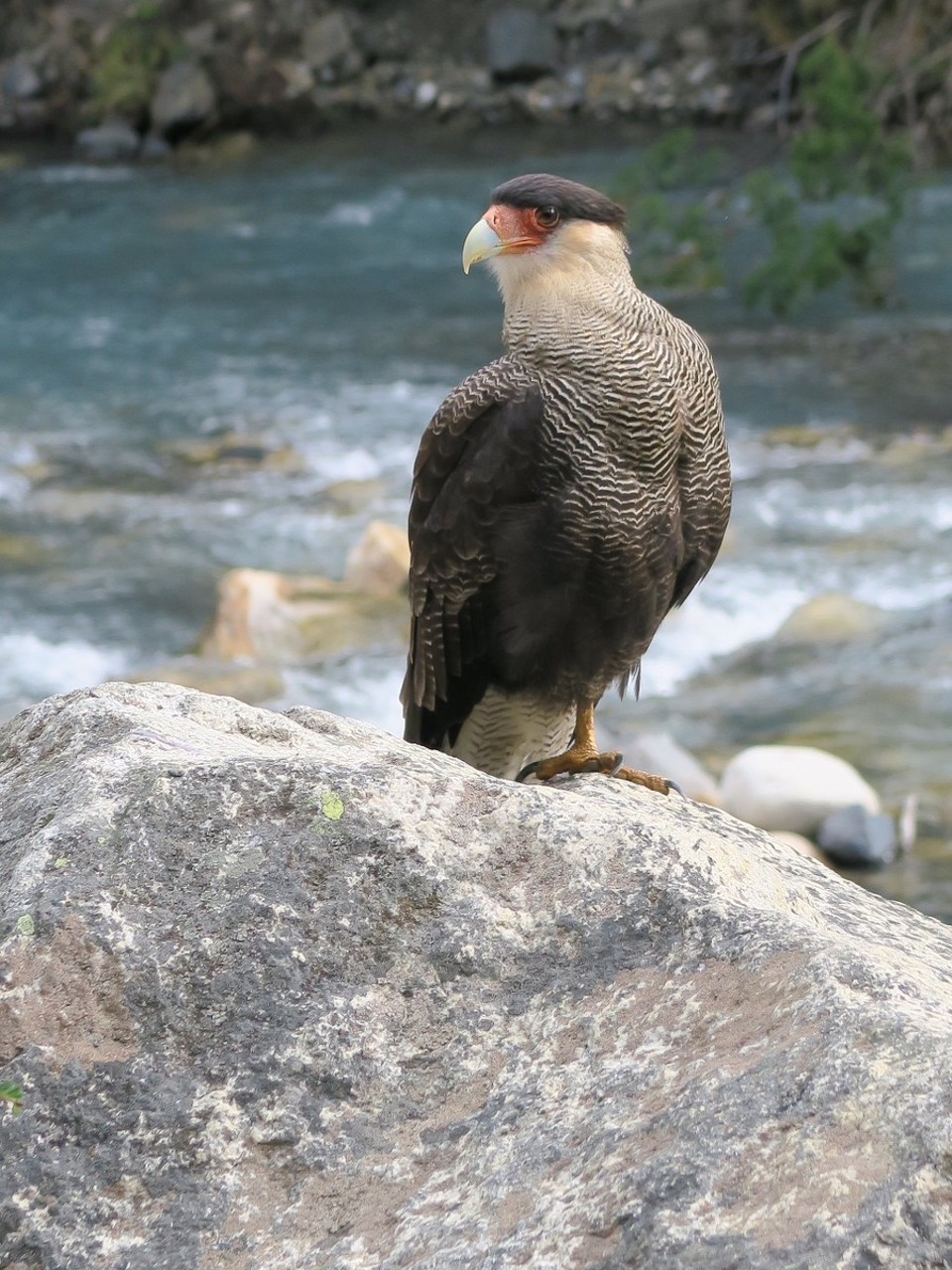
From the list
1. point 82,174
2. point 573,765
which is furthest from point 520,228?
point 82,174

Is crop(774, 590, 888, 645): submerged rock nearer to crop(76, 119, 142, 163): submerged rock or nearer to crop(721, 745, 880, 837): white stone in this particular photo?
crop(721, 745, 880, 837): white stone

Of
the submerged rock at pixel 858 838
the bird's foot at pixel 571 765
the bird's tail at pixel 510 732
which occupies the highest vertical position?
the bird's foot at pixel 571 765

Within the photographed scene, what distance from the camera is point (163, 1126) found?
6.89 feet

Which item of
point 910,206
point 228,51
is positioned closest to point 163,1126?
point 910,206

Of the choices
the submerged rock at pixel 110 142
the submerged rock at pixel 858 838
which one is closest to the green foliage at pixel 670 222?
the submerged rock at pixel 858 838

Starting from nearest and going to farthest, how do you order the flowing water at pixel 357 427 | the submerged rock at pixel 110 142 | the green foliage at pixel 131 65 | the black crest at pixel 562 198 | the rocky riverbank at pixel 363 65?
the black crest at pixel 562 198 → the flowing water at pixel 357 427 → the submerged rock at pixel 110 142 → the rocky riverbank at pixel 363 65 → the green foliage at pixel 131 65

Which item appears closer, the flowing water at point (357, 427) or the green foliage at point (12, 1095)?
the green foliage at point (12, 1095)

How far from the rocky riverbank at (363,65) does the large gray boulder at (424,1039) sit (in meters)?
17.6

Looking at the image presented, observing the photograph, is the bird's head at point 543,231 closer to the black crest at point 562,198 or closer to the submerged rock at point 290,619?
the black crest at point 562,198

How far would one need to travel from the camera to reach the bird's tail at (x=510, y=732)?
452cm

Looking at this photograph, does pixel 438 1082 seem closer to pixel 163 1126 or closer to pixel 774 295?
pixel 163 1126

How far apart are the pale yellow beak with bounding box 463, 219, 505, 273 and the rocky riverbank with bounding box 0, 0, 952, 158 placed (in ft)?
50.8

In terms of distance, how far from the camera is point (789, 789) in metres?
7.52

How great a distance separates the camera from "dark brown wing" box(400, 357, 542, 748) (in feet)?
13.3
